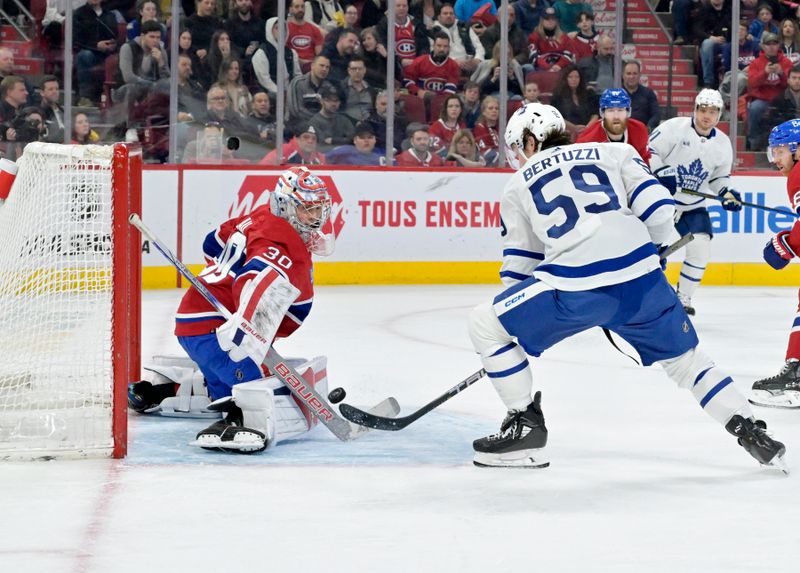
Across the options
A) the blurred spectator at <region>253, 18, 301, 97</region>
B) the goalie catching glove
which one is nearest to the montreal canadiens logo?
the blurred spectator at <region>253, 18, 301, 97</region>

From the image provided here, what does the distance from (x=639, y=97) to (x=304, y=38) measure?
2225 millimetres

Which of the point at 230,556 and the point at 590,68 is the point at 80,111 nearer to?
the point at 590,68

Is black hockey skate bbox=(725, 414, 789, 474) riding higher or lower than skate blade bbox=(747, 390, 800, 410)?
higher

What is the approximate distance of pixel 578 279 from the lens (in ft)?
10.7

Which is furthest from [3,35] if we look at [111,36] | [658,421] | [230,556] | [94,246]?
[230,556]

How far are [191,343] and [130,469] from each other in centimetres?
62

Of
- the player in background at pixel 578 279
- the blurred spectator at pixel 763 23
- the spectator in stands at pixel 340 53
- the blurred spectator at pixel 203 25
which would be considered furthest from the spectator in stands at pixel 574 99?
the player in background at pixel 578 279

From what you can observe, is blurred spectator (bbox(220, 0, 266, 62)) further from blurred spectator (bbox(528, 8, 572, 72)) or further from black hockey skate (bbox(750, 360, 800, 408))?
black hockey skate (bbox(750, 360, 800, 408))

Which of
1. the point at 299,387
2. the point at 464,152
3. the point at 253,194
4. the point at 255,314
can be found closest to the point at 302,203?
the point at 255,314

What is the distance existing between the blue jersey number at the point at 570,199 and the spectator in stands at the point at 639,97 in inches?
222

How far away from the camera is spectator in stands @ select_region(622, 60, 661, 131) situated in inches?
346

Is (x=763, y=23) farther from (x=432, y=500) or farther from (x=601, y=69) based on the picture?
(x=432, y=500)

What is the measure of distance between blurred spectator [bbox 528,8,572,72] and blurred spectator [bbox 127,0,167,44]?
7.78 feet

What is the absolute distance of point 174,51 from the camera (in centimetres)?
798
